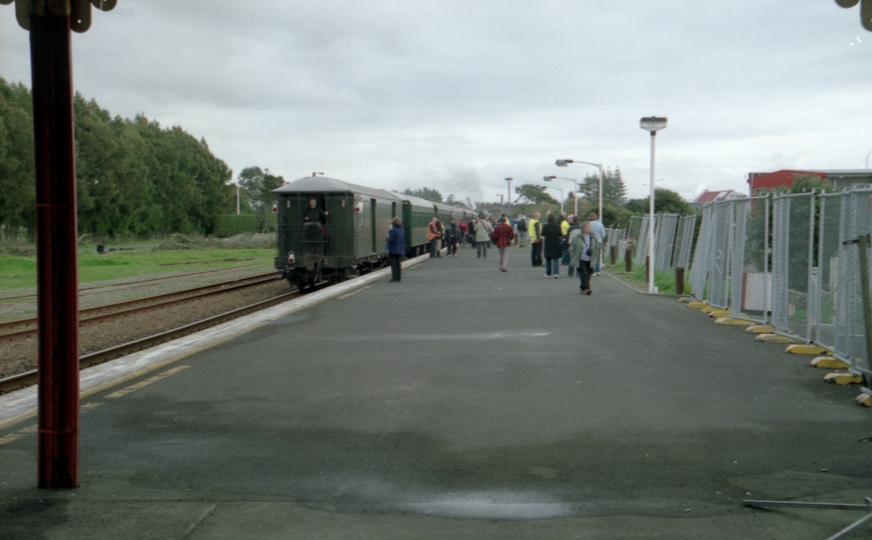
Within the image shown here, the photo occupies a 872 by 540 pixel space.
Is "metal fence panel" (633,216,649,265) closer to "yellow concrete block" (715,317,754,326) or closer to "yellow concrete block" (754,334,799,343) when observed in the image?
"yellow concrete block" (715,317,754,326)

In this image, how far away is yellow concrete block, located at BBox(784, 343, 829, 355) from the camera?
32.8 feet

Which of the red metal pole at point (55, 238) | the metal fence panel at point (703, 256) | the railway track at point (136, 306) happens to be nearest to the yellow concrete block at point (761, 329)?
the metal fence panel at point (703, 256)

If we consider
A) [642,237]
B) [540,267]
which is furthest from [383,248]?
[642,237]

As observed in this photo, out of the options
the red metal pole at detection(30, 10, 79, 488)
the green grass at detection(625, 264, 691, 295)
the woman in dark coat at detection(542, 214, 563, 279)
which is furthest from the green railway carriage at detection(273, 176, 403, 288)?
the red metal pole at detection(30, 10, 79, 488)

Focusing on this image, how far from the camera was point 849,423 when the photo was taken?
22.1 ft

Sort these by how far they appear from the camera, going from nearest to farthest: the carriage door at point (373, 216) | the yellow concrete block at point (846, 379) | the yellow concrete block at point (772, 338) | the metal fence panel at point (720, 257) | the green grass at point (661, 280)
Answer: the yellow concrete block at point (846, 379) < the yellow concrete block at point (772, 338) < the metal fence panel at point (720, 257) < the green grass at point (661, 280) < the carriage door at point (373, 216)

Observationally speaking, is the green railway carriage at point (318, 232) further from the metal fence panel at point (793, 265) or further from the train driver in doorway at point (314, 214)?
the metal fence panel at point (793, 265)

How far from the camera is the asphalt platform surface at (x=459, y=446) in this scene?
4.68 metres

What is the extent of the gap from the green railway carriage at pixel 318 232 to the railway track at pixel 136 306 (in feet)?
7.39

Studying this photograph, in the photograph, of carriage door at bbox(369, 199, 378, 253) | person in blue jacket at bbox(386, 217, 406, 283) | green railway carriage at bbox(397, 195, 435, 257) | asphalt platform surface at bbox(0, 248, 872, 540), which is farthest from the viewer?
green railway carriage at bbox(397, 195, 435, 257)

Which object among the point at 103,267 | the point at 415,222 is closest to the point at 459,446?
the point at 415,222

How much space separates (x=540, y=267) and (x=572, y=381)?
20.4m

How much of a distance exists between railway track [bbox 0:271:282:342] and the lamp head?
12006 mm

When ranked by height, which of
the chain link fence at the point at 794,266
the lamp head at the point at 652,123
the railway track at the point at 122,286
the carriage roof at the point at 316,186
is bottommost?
the railway track at the point at 122,286
